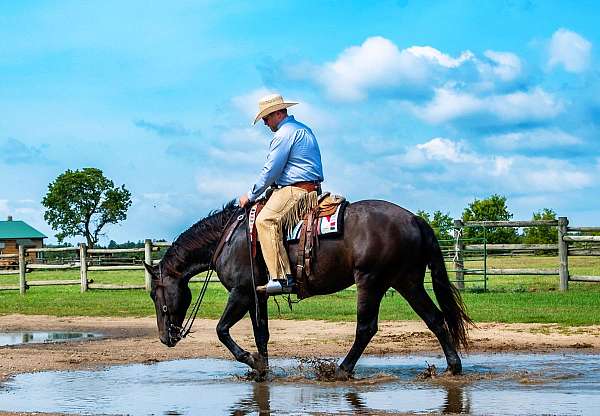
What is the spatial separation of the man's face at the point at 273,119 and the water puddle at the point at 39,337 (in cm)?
649

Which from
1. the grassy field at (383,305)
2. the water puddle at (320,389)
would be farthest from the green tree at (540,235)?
the water puddle at (320,389)

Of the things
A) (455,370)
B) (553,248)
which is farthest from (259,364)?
(553,248)

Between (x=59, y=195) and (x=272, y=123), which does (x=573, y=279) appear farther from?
(x=59, y=195)

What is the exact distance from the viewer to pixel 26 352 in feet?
41.4

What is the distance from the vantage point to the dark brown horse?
30.0 ft

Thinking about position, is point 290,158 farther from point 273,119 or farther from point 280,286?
point 280,286

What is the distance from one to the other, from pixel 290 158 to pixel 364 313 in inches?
66.2

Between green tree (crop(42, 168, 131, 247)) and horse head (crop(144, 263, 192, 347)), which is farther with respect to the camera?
green tree (crop(42, 168, 131, 247))

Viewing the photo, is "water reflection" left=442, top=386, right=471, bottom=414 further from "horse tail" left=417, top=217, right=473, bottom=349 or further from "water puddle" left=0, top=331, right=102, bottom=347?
"water puddle" left=0, top=331, right=102, bottom=347

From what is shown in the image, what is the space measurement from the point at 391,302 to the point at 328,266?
11.1 meters

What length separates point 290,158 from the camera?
31.1 ft

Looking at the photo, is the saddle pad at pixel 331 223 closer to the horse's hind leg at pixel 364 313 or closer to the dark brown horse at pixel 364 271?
the dark brown horse at pixel 364 271

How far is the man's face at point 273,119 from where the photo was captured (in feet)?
31.6

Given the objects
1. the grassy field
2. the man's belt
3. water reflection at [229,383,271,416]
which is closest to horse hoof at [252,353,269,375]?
water reflection at [229,383,271,416]
